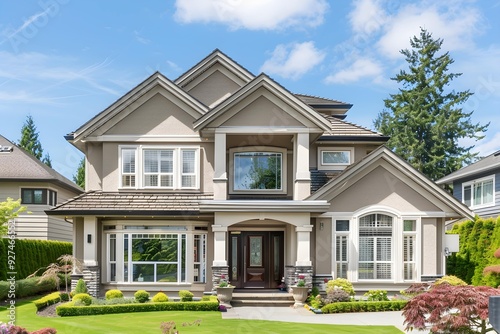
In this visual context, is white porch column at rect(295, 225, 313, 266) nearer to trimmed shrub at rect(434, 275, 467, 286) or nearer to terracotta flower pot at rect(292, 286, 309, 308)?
terracotta flower pot at rect(292, 286, 309, 308)

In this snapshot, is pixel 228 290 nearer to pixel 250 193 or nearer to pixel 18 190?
pixel 250 193

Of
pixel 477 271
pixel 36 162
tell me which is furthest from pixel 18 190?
pixel 477 271

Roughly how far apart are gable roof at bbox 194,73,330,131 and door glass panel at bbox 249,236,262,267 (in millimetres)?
4886

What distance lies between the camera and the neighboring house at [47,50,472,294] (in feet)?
65.0

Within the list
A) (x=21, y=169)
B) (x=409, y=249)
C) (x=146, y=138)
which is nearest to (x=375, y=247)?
(x=409, y=249)

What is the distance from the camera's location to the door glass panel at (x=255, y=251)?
2173 centimetres

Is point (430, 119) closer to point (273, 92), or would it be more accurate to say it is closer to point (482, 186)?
point (482, 186)

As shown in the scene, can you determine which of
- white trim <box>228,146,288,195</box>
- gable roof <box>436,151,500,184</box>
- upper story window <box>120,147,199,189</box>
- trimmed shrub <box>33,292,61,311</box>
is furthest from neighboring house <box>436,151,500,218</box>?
trimmed shrub <box>33,292,61,311</box>

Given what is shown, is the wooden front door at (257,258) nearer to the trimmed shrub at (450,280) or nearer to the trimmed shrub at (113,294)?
the trimmed shrub at (113,294)

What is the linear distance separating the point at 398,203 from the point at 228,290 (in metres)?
6.73

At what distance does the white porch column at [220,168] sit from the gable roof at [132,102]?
1767 millimetres

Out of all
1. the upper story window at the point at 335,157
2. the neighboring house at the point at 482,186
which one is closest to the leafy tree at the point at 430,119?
the neighboring house at the point at 482,186

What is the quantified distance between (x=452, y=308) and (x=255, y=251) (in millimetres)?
11542

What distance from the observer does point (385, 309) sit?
58.6ft
